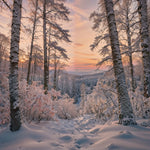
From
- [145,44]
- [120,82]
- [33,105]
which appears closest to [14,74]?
[33,105]

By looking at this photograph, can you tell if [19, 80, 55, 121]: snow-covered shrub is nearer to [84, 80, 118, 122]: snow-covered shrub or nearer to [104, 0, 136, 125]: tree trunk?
[104, 0, 136, 125]: tree trunk

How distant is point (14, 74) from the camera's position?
2.60 m

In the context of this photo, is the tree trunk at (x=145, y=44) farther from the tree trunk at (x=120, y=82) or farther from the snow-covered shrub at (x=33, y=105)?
the snow-covered shrub at (x=33, y=105)

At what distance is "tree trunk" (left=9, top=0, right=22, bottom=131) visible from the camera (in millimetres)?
2492

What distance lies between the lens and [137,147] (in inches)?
65.1

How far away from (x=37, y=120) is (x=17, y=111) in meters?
1.25

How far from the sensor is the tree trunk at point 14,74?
249 cm

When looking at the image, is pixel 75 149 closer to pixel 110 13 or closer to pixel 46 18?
pixel 110 13

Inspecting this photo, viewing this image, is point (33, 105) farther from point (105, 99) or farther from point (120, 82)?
point (105, 99)

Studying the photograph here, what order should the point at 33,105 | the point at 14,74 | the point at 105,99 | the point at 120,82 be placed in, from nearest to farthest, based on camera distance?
the point at 14,74 < the point at 120,82 < the point at 33,105 < the point at 105,99

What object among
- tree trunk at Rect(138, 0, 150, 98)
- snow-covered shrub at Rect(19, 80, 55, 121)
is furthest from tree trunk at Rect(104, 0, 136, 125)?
snow-covered shrub at Rect(19, 80, 55, 121)

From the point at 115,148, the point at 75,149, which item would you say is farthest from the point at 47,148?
the point at 115,148

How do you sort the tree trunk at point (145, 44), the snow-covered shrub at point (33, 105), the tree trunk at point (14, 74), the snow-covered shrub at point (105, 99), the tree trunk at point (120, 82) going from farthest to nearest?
the snow-covered shrub at point (105, 99), the tree trunk at point (145, 44), the snow-covered shrub at point (33, 105), the tree trunk at point (120, 82), the tree trunk at point (14, 74)

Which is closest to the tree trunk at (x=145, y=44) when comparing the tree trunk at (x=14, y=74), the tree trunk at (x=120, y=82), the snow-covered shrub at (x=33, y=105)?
the tree trunk at (x=120, y=82)
